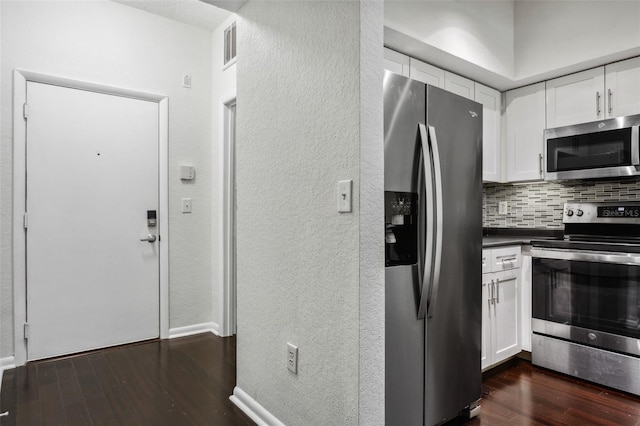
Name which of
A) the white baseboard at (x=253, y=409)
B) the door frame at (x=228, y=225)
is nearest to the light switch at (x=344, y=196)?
the white baseboard at (x=253, y=409)

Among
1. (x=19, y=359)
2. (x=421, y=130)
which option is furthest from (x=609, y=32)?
(x=19, y=359)

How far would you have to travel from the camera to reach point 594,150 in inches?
110

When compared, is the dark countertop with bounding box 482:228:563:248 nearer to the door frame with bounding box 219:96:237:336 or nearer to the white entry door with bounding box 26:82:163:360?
the door frame with bounding box 219:96:237:336

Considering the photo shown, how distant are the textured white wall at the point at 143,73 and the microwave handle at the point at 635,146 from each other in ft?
10.9

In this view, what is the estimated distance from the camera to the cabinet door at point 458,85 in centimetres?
295

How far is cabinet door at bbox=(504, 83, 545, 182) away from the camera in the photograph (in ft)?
10.5

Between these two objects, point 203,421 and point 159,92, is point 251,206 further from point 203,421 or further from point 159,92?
point 159,92

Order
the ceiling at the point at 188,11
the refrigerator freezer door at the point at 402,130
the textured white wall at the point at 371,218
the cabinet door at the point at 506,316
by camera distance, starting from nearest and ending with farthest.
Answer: the textured white wall at the point at 371,218 < the refrigerator freezer door at the point at 402,130 < the cabinet door at the point at 506,316 < the ceiling at the point at 188,11

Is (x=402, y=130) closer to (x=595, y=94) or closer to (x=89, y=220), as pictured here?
(x=595, y=94)

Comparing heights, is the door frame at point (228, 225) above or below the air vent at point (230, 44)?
below

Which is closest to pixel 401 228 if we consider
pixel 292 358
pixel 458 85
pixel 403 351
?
pixel 403 351

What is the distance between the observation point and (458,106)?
6.38 feet

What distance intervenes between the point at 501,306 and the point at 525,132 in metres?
1.57

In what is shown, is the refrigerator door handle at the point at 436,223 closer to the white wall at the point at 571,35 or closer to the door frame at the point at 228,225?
the white wall at the point at 571,35
